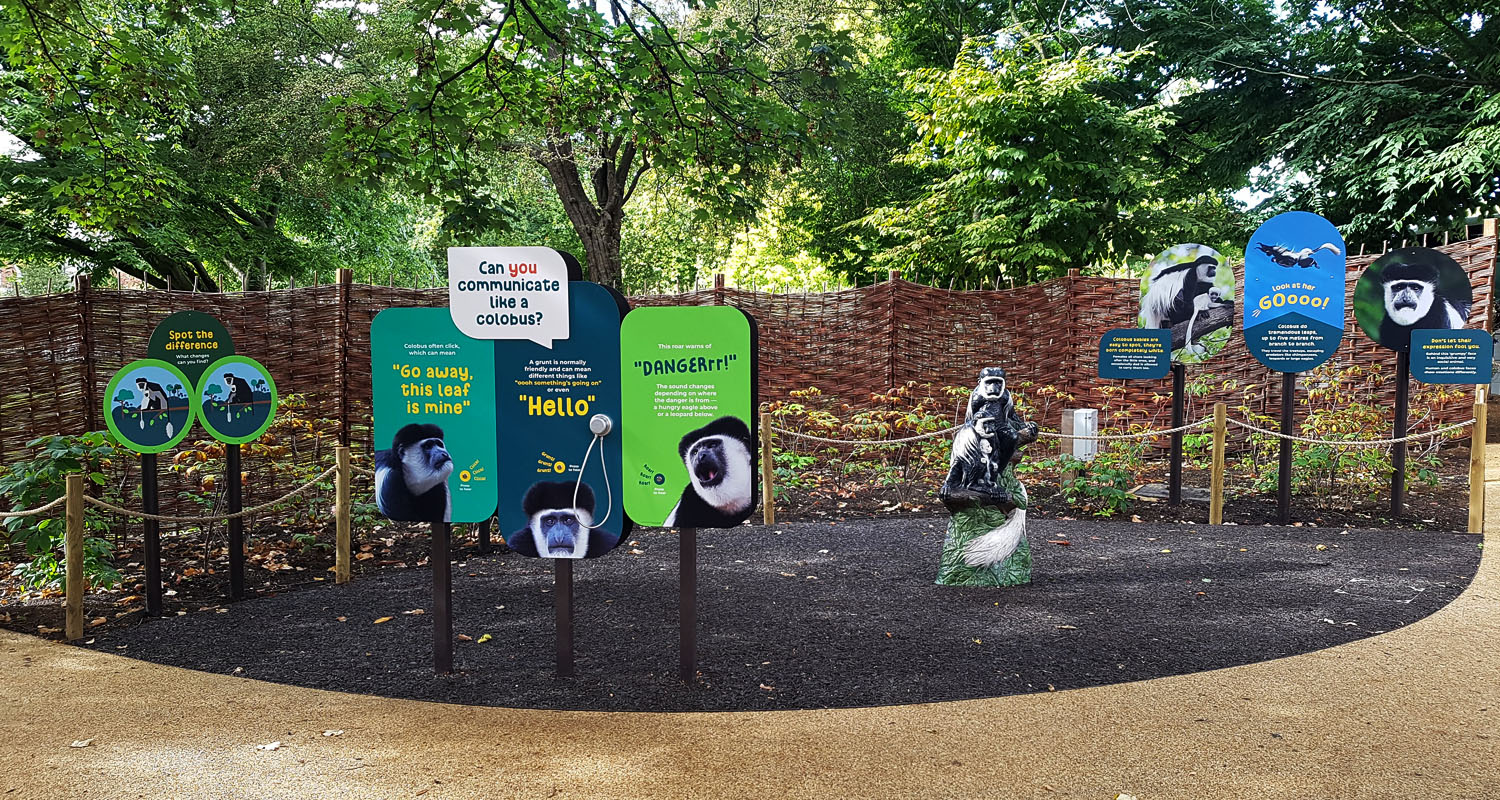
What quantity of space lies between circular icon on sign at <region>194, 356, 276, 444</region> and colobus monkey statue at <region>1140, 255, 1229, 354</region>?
7.20m

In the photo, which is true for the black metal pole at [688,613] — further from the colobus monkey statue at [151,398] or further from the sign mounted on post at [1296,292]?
the sign mounted on post at [1296,292]

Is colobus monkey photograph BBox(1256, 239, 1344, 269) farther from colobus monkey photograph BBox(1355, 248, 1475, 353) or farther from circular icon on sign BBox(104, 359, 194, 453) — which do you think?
circular icon on sign BBox(104, 359, 194, 453)

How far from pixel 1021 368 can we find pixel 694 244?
12996 millimetres

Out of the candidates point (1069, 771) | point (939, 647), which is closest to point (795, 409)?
point (939, 647)

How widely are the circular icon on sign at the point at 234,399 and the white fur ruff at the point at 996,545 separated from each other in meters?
4.35

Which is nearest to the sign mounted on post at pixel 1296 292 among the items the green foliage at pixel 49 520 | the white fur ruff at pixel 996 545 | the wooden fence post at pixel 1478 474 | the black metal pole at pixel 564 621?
the wooden fence post at pixel 1478 474

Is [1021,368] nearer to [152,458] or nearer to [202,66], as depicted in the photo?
[152,458]

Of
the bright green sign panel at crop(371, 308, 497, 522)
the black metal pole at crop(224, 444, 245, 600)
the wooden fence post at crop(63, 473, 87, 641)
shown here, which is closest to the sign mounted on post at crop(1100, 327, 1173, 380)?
the bright green sign panel at crop(371, 308, 497, 522)

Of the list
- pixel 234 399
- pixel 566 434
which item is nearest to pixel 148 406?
pixel 234 399

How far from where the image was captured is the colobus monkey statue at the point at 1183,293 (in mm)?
8359

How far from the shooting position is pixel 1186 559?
6.37 meters

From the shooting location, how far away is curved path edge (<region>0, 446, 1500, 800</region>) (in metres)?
3.14

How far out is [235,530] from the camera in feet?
18.4

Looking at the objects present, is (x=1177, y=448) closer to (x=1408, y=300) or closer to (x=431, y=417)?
(x=1408, y=300)
